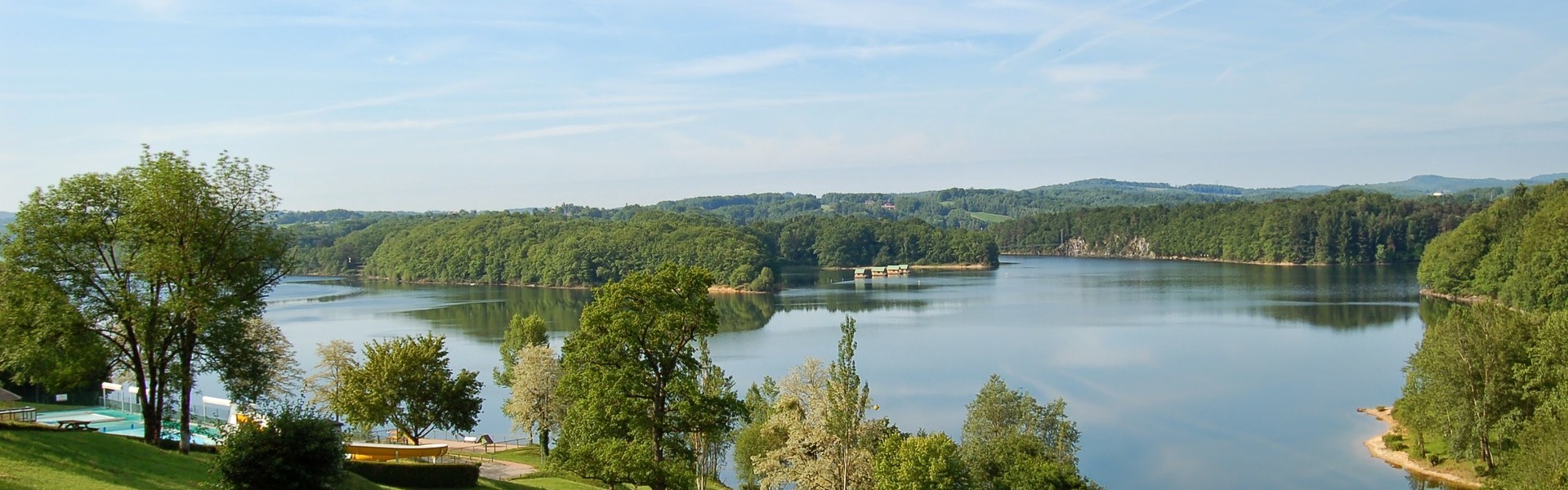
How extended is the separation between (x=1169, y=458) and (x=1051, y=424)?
8.12 meters

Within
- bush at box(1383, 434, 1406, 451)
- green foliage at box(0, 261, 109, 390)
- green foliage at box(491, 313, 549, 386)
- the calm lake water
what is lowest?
bush at box(1383, 434, 1406, 451)

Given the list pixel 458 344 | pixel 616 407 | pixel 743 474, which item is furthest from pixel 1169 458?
pixel 458 344

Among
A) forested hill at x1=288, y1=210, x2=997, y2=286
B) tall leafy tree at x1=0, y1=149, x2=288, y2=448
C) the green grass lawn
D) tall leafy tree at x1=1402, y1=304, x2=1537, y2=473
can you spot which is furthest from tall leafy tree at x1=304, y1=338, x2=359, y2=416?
forested hill at x1=288, y1=210, x2=997, y2=286

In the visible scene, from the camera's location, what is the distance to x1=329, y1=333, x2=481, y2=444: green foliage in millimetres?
23641

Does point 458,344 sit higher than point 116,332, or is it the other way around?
point 116,332

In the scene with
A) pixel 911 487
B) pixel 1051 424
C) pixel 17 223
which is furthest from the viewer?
pixel 1051 424

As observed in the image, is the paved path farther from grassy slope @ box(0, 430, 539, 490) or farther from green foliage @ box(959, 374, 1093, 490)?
green foliage @ box(959, 374, 1093, 490)

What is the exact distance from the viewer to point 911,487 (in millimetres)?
19219

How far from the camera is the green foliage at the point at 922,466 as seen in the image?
19344mm

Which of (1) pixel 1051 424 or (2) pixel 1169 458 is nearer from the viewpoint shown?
(1) pixel 1051 424

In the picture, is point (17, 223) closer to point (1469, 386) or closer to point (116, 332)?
point (116, 332)

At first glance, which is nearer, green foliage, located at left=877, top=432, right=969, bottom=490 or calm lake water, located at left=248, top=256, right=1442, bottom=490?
green foliage, located at left=877, top=432, right=969, bottom=490

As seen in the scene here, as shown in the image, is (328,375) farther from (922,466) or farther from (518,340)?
(922,466)

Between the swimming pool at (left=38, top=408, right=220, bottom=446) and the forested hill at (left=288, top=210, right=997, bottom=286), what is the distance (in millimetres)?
65223
